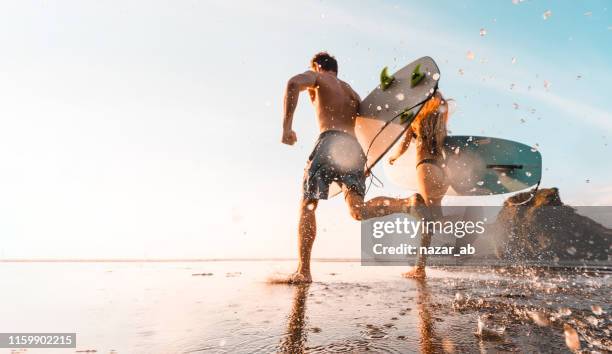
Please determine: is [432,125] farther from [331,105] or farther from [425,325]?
[425,325]

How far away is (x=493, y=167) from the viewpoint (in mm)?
5586

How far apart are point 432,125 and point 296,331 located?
364 cm

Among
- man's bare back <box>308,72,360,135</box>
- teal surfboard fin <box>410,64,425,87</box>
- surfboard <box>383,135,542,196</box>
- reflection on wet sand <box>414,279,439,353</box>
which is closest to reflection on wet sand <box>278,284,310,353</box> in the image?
reflection on wet sand <box>414,279,439,353</box>

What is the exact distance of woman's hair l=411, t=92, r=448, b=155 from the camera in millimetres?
4527

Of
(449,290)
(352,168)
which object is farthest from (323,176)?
(449,290)

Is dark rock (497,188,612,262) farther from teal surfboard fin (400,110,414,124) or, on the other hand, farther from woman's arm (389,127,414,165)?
teal surfboard fin (400,110,414,124)

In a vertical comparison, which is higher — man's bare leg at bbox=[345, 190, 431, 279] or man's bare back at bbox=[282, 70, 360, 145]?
man's bare back at bbox=[282, 70, 360, 145]

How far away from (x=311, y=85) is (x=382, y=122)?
1028mm

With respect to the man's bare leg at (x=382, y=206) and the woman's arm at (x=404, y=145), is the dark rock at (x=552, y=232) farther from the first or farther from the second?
the man's bare leg at (x=382, y=206)

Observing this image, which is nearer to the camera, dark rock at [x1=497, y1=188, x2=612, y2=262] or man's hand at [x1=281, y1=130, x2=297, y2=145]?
man's hand at [x1=281, y1=130, x2=297, y2=145]

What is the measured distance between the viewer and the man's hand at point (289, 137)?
3.65m

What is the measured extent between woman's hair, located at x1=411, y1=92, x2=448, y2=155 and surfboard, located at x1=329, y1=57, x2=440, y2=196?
1.17 ft

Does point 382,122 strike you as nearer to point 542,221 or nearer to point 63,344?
point 63,344

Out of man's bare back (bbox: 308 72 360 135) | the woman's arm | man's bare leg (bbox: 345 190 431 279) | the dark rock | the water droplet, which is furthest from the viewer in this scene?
the dark rock
